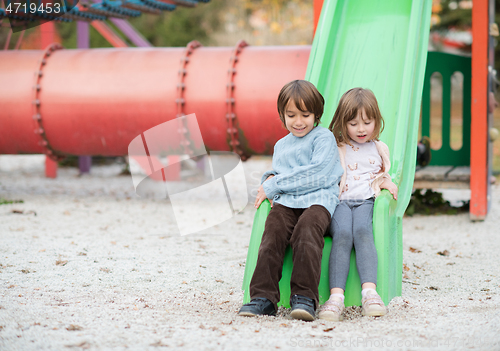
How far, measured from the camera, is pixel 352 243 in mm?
2828

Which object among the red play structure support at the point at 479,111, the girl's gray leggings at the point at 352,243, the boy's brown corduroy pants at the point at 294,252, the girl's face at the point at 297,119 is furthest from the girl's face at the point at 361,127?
the red play structure support at the point at 479,111

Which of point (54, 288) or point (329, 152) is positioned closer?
point (329, 152)

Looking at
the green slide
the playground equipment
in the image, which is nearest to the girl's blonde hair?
the green slide

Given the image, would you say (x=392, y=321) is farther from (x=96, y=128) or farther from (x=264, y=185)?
(x=96, y=128)

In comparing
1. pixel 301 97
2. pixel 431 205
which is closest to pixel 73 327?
pixel 301 97

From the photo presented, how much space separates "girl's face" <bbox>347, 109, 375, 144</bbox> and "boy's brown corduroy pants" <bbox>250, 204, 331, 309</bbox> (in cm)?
50

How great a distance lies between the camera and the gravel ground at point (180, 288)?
2.34 meters

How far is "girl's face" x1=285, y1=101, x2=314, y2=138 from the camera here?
2.87 m

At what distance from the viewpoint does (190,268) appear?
3.69 meters

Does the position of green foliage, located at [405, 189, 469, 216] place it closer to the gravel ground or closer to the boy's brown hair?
the gravel ground

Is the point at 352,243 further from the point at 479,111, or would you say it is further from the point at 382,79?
the point at 479,111

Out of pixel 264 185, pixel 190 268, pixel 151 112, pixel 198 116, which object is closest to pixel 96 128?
pixel 151 112

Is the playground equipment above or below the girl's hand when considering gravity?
above

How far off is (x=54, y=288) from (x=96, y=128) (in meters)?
2.90
